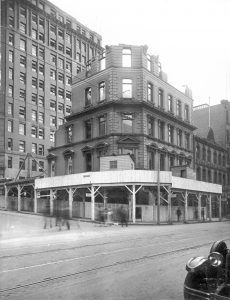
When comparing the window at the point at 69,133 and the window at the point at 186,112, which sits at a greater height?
the window at the point at 186,112

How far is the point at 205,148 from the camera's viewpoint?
61.3 metres

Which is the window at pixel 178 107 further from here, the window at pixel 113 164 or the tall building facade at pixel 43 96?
the window at pixel 113 164

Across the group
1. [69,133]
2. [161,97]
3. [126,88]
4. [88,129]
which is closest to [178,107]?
[161,97]

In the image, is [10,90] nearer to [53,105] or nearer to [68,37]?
[53,105]

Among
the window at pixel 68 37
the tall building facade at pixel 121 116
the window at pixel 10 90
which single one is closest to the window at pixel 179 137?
the tall building facade at pixel 121 116

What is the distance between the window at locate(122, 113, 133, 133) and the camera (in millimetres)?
44250

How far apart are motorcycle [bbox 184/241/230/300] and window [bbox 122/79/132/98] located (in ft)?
131

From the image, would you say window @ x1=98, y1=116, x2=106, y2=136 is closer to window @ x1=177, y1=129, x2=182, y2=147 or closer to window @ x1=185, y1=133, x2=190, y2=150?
window @ x1=177, y1=129, x2=182, y2=147

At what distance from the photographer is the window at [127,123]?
4425 cm

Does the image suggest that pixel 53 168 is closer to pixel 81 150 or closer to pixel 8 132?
pixel 81 150

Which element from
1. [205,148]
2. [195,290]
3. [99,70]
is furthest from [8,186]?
[195,290]

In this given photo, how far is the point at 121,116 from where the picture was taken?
44.4 m

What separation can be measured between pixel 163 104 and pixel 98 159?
11309mm

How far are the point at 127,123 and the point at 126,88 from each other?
4142mm
